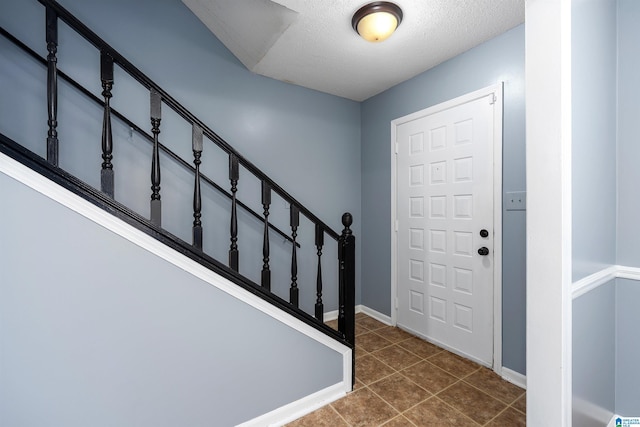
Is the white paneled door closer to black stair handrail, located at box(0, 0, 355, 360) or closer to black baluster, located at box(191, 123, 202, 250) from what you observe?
black stair handrail, located at box(0, 0, 355, 360)

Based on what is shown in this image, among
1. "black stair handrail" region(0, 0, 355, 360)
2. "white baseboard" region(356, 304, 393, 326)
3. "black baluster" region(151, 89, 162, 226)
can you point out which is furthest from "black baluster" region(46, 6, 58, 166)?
"white baseboard" region(356, 304, 393, 326)

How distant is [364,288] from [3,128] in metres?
3.23

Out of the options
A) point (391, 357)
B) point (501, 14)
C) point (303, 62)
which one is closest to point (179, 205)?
point (303, 62)

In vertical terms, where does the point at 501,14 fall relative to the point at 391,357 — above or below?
above

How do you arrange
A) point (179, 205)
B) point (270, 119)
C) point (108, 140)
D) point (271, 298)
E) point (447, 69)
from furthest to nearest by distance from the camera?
point (270, 119)
point (447, 69)
point (179, 205)
point (271, 298)
point (108, 140)

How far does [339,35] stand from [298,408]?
8.31ft

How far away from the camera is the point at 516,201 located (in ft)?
6.18

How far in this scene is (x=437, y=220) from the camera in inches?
94.7

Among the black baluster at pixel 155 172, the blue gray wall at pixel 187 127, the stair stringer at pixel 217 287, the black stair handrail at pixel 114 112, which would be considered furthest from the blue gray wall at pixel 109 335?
the blue gray wall at pixel 187 127

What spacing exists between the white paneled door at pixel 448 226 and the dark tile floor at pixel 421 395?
23cm

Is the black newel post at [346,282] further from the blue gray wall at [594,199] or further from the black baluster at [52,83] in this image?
the black baluster at [52,83]

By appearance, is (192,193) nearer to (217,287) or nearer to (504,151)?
(217,287)

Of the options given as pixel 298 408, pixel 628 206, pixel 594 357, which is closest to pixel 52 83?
pixel 298 408

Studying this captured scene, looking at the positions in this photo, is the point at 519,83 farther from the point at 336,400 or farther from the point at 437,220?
the point at 336,400
